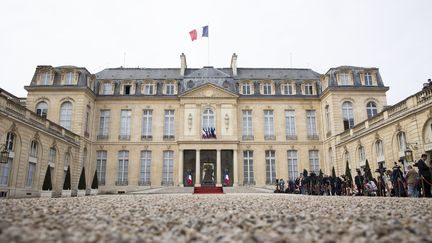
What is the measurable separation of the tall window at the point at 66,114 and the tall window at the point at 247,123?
622 inches

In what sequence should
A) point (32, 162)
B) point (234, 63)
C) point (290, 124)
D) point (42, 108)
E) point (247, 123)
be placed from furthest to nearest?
1. point (234, 63)
2. point (290, 124)
3. point (247, 123)
4. point (42, 108)
5. point (32, 162)

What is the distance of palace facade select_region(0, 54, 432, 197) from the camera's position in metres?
28.3

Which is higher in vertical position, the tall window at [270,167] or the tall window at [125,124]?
the tall window at [125,124]

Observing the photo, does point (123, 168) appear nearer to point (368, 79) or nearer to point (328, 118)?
point (328, 118)

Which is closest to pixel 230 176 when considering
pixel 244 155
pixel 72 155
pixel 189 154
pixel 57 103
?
pixel 244 155

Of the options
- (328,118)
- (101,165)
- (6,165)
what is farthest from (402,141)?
(101,165)

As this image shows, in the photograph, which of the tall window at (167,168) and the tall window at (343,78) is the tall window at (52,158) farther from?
the tall window at (343,78)

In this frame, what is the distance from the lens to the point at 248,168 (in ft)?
98.9

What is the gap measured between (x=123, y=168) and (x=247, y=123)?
12.5m

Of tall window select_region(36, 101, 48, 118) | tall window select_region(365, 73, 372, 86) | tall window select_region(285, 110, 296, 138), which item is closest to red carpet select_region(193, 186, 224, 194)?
tall window select_region(285, 110, 296, 138)

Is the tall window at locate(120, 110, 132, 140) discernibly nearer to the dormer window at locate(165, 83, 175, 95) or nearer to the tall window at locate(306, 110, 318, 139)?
the dormer window at locate(165, 83, 175, 95)

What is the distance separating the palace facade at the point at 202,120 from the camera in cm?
2834

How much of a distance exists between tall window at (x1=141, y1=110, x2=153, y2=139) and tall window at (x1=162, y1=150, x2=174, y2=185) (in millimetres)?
2491

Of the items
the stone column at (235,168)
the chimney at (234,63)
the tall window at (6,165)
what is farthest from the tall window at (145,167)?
the tall window at (6,165)
